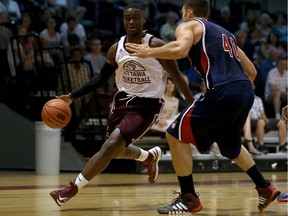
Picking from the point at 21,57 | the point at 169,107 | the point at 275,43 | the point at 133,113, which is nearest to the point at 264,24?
the point at 275,43

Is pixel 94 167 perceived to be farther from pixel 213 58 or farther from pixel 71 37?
pixel 71 37

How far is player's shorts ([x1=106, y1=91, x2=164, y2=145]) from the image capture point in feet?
22.8

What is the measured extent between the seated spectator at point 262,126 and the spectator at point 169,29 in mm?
2433

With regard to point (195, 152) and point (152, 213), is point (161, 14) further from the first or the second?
point (152, 213)

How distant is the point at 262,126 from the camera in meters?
12.5

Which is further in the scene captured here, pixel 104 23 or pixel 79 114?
pixel 104 23

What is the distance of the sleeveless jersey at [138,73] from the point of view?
279 inches

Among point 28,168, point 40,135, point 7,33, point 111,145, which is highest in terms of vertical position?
point 111,145

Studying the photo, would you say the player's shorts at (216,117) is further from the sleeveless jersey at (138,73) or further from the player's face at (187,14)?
the sleeveless jersey at (138,73)

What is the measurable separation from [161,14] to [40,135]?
6.14 m

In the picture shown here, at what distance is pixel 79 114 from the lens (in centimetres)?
1201

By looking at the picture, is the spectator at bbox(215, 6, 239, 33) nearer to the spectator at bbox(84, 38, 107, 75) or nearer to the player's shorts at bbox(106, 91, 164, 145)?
the spectator at bbox(84, 38, 107, 75)

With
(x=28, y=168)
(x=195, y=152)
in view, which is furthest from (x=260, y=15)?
(x=28, y=168)

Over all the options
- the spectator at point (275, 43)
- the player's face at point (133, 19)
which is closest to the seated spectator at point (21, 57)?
the player's face at point (133, 19)
